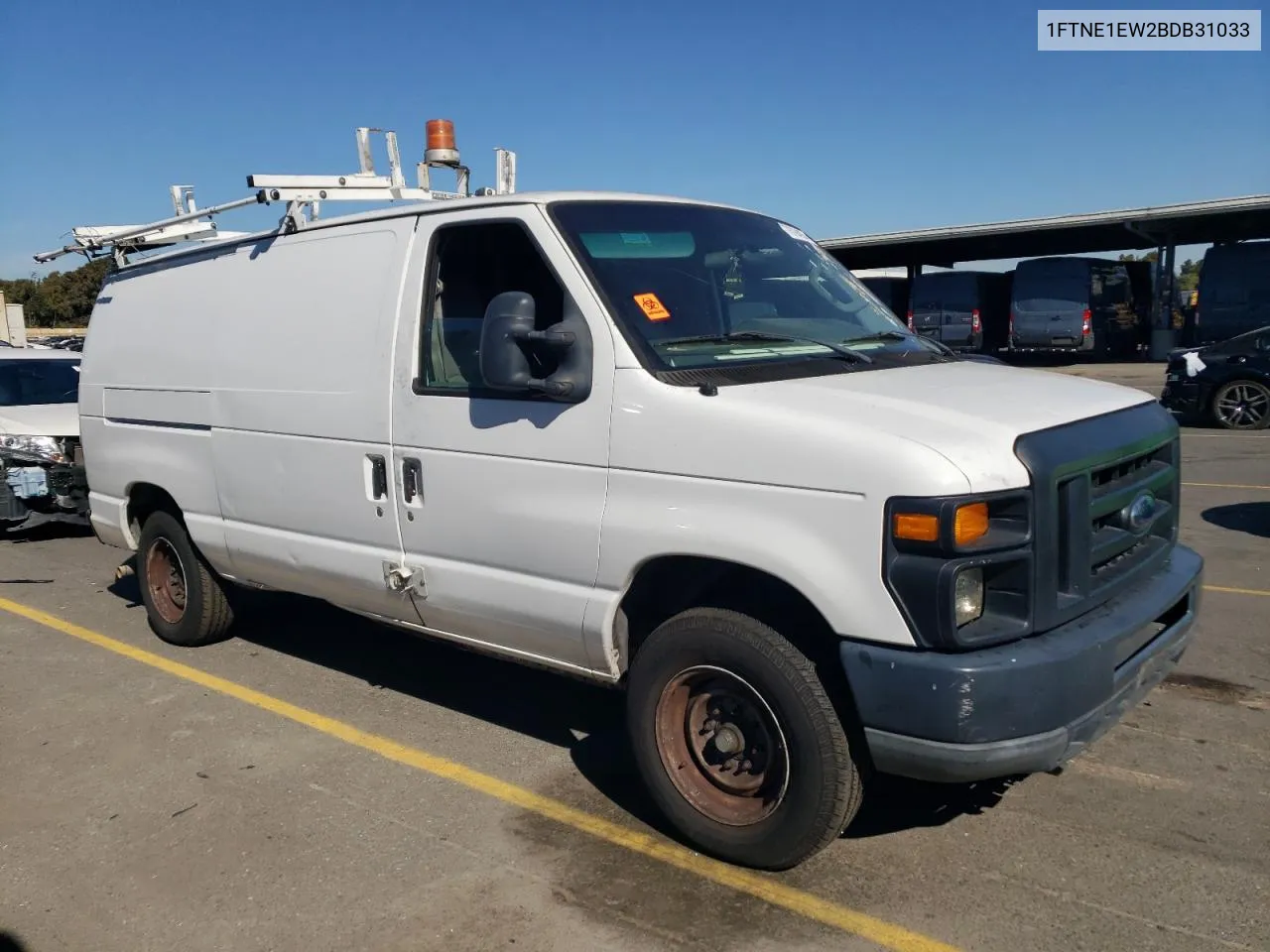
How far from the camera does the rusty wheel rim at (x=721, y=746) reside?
3467 mm

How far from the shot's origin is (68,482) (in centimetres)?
970

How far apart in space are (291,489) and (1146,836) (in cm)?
373

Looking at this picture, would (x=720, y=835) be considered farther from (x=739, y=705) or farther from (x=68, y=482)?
(x=68, y=482)

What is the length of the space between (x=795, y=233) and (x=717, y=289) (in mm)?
1029

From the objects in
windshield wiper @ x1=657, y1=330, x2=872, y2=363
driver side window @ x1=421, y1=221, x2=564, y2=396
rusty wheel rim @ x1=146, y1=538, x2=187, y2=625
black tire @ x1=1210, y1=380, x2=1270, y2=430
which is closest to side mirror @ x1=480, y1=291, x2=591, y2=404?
windshield wiper @ x1=657, y1=330, x2=872, y2=363

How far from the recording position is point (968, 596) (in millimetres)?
3049

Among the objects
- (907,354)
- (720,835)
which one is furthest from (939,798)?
(907,354)

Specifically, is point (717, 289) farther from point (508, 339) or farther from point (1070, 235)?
point (1070, 235)

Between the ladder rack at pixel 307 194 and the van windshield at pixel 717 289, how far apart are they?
105 cm

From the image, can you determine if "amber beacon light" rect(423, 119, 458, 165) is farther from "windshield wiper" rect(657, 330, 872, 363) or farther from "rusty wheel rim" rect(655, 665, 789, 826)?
"rusty wheel rim" rect(655, 665, 789, 826)

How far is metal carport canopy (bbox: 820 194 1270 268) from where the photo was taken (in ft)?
86.0

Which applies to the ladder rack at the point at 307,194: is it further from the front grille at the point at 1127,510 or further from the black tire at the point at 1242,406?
the black tire at the point at 1242,406

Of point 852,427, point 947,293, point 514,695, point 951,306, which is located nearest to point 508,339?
point 852,427

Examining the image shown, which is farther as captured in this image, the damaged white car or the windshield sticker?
the damaged white car
